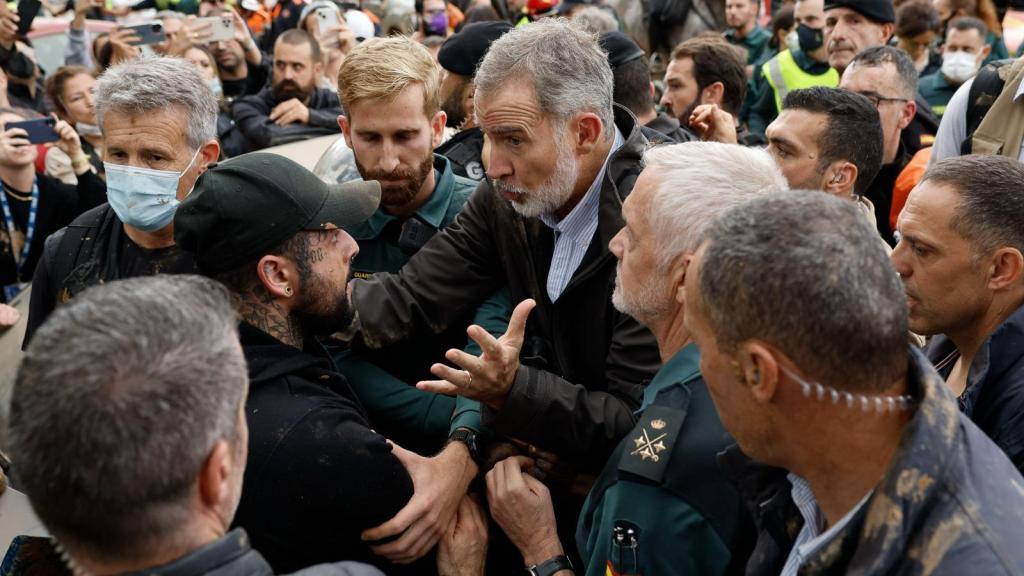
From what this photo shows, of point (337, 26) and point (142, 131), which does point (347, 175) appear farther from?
point (337, 26)

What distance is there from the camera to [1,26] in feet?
29.4

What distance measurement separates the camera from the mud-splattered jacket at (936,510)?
1.52 meters

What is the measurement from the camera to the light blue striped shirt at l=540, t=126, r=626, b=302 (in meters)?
3.13

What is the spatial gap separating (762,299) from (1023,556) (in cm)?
59

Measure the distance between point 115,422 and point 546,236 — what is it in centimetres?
200

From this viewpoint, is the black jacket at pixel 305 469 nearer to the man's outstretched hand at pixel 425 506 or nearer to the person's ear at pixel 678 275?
the man's outstretched hand at pixel 425 506

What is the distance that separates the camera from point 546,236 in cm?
324

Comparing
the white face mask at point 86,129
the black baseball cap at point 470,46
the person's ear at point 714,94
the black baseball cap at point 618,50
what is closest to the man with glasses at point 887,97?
the person's ear at point 714,94

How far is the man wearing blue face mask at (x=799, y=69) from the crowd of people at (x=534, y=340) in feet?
8.60

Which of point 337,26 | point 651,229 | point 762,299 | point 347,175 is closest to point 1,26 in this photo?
point 337,26

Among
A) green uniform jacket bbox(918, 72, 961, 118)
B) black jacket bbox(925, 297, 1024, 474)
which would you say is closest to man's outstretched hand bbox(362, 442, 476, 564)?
black jacket bbox(925, 297, 1024, 474)

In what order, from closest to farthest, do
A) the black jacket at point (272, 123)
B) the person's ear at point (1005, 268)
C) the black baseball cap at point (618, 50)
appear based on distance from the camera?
the person's ear at point (1005, 268) < the black baseball cap at point (618, 50) < the black jacket at point (272, 123)

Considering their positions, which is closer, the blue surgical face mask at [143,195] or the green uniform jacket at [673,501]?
the green uniform jacket at [673,501]

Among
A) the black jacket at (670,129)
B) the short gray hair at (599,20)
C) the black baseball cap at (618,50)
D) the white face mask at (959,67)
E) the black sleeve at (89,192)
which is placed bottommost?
the black sleeve at (89,192)
